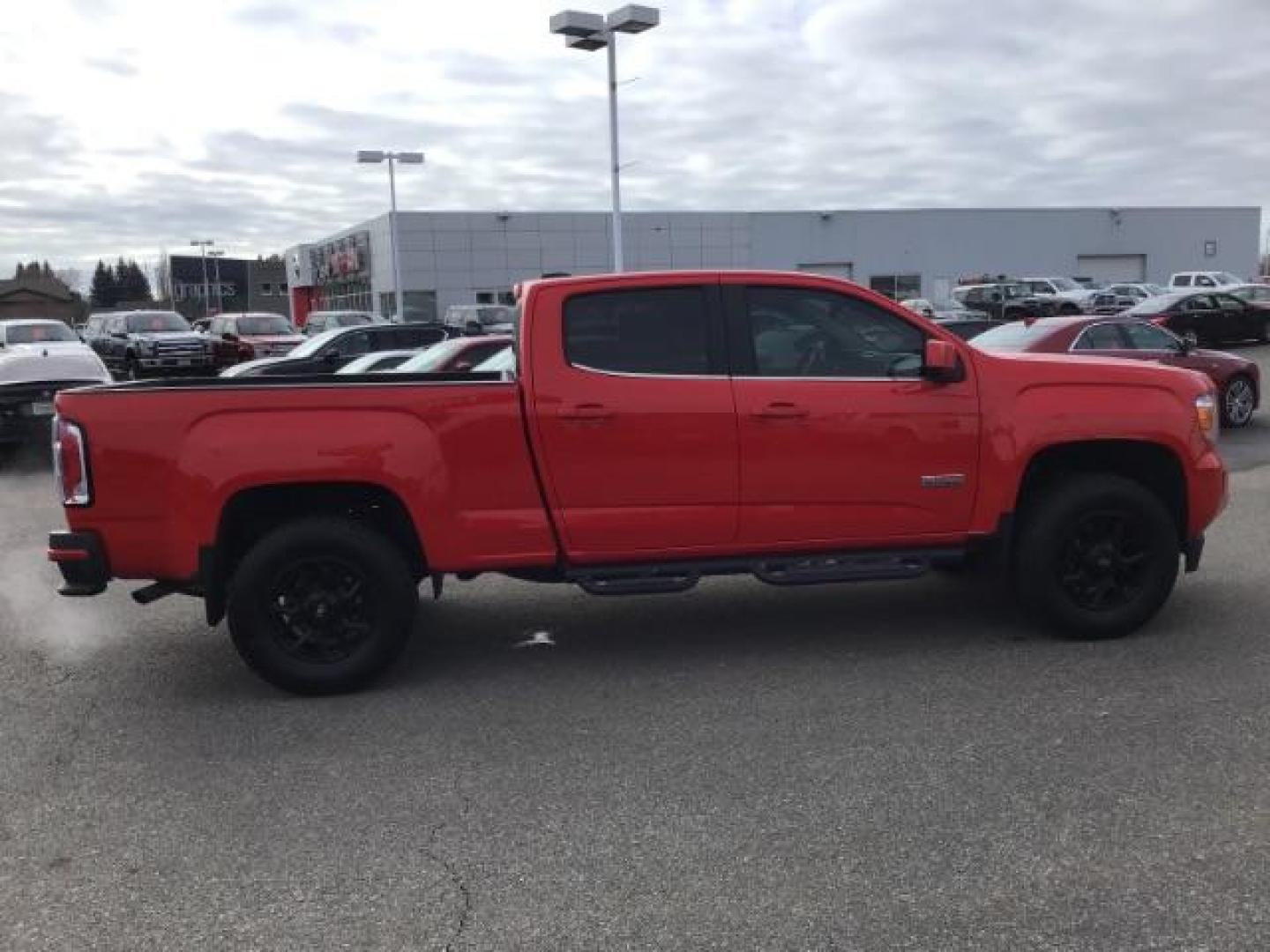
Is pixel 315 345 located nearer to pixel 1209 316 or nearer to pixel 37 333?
pixel 37 333

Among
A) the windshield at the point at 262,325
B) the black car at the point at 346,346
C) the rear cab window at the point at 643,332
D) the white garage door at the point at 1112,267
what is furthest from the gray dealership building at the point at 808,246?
the rear cab window at the point at 643,332

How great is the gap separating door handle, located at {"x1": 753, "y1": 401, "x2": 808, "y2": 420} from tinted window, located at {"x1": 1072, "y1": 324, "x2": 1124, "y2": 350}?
8767 mm

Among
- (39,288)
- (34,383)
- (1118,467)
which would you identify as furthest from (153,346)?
(39,288)

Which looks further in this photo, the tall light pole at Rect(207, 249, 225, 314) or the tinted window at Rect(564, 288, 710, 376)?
the tall light pole at Rect(207, 249, 225, 314)

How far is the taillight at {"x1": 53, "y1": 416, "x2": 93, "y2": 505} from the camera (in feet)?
16.0

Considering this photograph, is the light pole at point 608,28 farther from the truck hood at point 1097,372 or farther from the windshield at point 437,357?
the truck hood at point 1097,372

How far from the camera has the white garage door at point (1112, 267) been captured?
65.3 m

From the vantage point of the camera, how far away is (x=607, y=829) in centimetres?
378

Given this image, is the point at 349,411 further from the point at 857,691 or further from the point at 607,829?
the point at 857,691

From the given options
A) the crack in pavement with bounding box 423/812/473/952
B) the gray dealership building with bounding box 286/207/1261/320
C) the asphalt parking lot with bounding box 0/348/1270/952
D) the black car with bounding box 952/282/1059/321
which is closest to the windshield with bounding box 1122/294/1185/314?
the black car with bounding box 952/282/1059/321

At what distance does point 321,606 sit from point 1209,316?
25.8m

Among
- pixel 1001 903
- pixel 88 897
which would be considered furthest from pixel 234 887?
pixel 1001 903

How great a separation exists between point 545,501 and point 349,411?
973 millimetres

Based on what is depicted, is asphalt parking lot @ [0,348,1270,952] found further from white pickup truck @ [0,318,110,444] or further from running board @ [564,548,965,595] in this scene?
white pickup truck @ [0,318,110,444]
